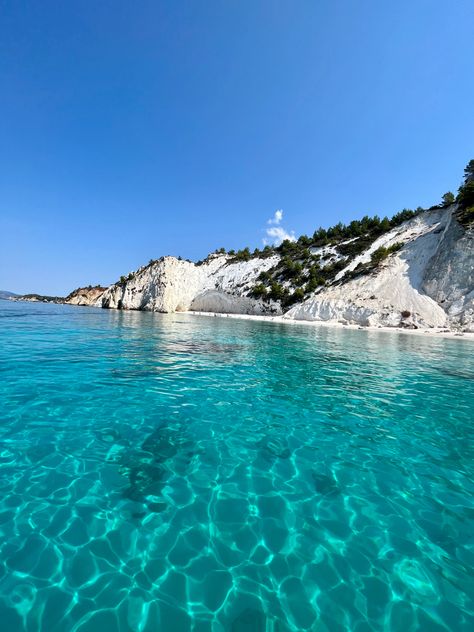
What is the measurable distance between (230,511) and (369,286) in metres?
56.5

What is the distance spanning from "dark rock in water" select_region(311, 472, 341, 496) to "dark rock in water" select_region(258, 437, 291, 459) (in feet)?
2.82

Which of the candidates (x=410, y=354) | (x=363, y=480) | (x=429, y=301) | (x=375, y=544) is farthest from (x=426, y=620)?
(x=429, y=301)

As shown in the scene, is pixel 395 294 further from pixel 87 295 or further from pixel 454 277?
pixel 87 295

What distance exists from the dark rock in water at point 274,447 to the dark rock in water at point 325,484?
2.82 feet

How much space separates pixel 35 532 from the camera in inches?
165

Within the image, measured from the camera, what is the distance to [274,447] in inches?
273

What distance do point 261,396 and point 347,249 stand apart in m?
70.4

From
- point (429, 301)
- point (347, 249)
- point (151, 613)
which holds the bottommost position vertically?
point (151, 613)

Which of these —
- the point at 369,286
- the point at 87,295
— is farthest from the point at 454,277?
the point at 87,295

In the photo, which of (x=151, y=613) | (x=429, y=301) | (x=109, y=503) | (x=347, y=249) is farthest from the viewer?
(x=347, y=249)

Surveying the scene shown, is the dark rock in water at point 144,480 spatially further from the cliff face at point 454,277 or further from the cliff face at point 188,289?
the cliff face at point 188,289

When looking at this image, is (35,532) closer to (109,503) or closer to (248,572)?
(109,503)

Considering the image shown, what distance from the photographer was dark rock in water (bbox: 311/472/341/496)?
5.39 m

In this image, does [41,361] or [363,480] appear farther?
[41,361]
